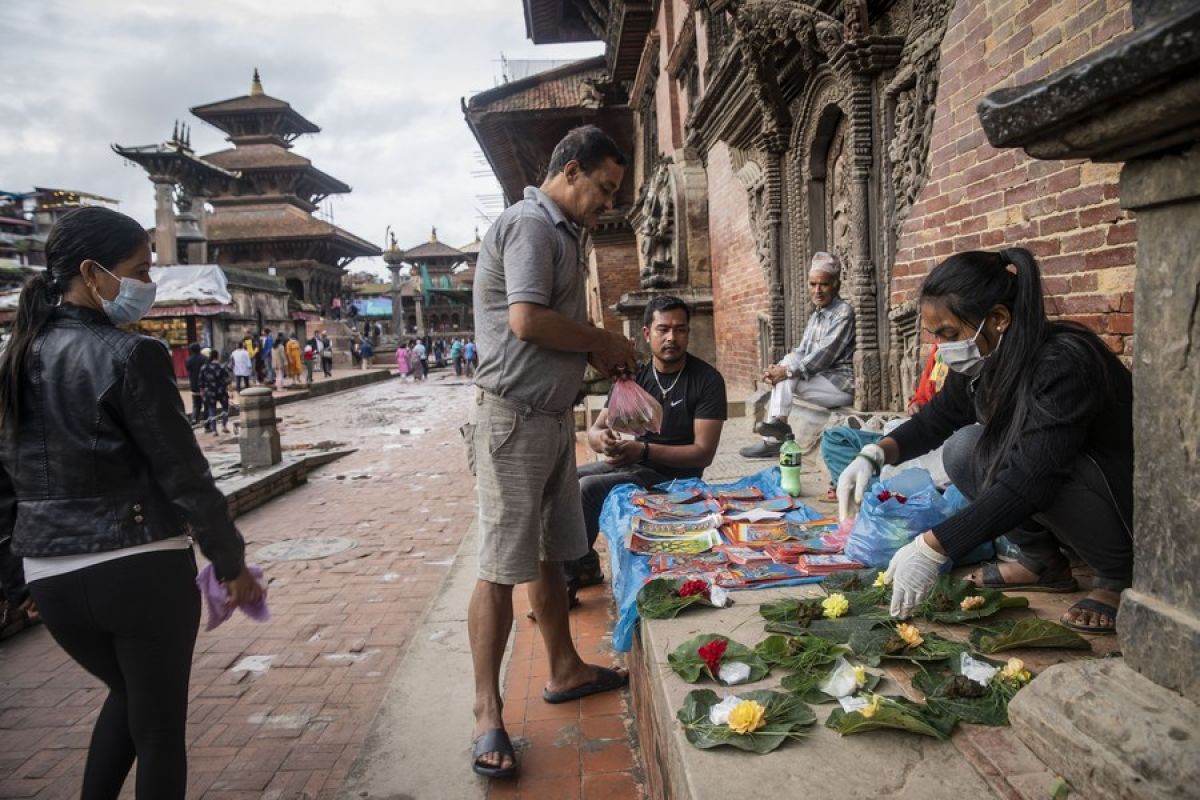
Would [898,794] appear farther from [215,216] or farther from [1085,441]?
[215,216]

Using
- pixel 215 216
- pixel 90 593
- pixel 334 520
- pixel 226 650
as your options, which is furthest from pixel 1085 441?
pixel 215 216

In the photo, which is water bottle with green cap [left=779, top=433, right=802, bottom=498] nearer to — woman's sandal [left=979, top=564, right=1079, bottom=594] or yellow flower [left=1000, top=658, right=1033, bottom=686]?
woman's sandal [left=979, top=564, right=1079, bottom=594]

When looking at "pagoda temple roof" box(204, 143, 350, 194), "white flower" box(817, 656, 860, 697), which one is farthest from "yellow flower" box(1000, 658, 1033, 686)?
"pagoda temple roof" box(204, 143, 350, 194)

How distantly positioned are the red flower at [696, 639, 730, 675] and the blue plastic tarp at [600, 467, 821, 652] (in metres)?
0.63

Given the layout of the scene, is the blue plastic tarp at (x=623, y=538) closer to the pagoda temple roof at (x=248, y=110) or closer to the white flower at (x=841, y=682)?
the white flower at (x=841, y=682)

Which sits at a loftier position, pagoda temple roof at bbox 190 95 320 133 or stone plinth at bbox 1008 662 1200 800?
pagoda temple roof at bbox 190 95 320 133

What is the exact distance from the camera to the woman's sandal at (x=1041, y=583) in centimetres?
252

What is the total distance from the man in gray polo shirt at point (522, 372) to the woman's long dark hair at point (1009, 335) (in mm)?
1085

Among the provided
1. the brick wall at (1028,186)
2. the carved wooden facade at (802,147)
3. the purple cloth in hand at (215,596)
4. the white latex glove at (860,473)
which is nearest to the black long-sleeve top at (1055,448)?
the white latex glove at (860,473)

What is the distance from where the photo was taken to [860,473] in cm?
301

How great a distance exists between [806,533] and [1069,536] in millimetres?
1191

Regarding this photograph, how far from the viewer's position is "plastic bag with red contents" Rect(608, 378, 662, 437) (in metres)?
3.44

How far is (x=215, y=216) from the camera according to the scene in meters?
39.8

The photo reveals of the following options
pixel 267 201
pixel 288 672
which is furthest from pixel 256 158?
pixel 288 672
